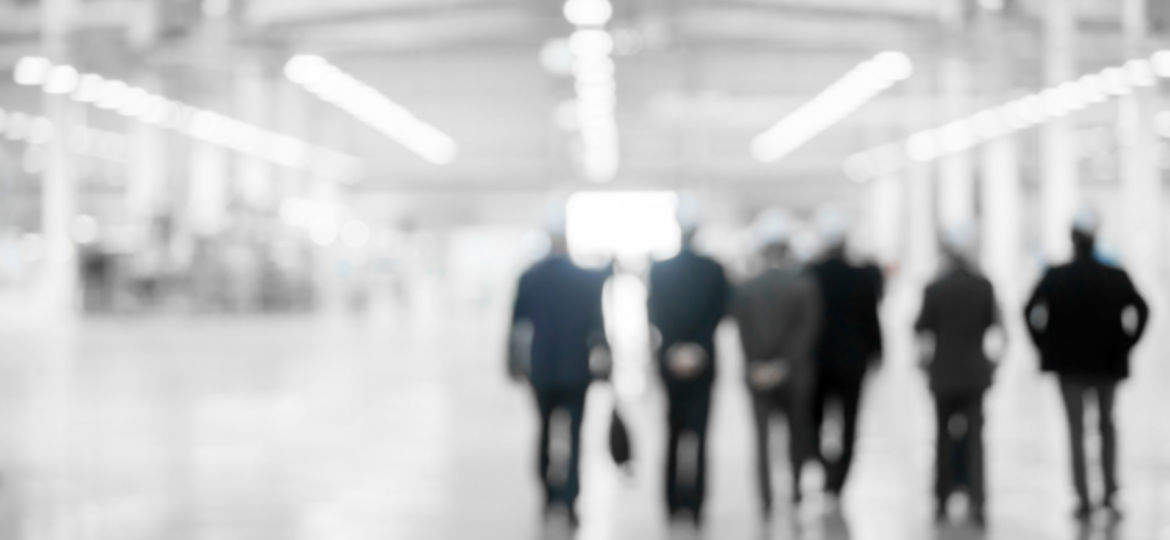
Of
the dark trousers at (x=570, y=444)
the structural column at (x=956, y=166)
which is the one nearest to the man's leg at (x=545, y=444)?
the dark trousers at (x=570, y=444)

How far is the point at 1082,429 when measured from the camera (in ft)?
22.8

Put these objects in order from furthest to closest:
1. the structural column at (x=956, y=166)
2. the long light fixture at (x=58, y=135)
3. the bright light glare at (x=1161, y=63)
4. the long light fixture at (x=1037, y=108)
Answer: the long light fixture at (x=58, y=135)
the structural column at (x=956, y=166)
the long light fixture at (x=1037, y=108)
the bright light glare at (x=1161, y=63)

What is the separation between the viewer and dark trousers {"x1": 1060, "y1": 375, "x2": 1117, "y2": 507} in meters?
6.89

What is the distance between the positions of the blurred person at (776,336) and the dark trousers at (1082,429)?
1270 millimetres

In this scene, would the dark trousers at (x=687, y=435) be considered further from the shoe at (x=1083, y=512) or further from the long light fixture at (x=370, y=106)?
the long light fixture at (x=370, y=106)

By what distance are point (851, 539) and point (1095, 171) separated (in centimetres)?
2317

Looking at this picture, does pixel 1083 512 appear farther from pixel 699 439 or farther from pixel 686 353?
pixel 686 353

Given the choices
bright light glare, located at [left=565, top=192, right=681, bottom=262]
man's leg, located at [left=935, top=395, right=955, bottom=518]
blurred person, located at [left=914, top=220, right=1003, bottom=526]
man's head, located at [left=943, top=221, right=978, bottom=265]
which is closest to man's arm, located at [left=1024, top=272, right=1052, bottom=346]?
blurred person, located at [left=914, top=220, right=1003, bottom=526]

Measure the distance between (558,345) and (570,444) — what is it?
1.63 feet

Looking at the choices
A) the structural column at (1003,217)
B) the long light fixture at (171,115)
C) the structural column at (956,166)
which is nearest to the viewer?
the structural column at (956,166)

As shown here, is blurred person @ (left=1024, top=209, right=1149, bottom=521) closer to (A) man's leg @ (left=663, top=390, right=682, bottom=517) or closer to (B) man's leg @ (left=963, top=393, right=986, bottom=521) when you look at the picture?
(B) man's leg @ (left=963, top=393, right=986, bottom=521)

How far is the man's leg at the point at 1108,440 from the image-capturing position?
689cm

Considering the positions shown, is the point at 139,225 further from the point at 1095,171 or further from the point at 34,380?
the point at 1095,171

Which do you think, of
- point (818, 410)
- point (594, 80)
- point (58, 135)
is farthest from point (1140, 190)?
point (58, 135)
